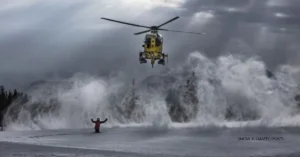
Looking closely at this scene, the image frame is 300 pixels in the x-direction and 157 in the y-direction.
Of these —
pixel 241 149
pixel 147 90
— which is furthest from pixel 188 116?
pixel 241 149

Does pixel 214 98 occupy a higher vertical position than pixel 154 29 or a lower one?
lower

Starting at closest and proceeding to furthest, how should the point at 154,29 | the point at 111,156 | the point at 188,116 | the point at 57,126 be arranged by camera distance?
1. the point at 111,156
2. the point at 154,29
3. the point at 57,126
4. the point at 188,116

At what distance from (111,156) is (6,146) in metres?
13.0

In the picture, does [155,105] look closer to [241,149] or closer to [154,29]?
[154,29]

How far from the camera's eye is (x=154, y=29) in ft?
249

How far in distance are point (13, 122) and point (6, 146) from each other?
7179 centimetres

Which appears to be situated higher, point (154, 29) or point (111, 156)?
point (154, 29)

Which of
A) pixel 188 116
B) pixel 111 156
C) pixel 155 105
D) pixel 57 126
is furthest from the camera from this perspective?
pixel 188 116

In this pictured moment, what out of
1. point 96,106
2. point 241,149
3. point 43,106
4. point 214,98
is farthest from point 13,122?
point 241,149

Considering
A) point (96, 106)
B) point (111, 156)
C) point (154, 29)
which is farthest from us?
point (96, 106)

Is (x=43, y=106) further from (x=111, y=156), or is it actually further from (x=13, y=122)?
(x=111, y=156)

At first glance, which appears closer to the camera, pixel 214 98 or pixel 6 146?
pixel 6 146

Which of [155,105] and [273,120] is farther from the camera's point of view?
[155,105]

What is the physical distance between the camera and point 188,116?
462 ft
